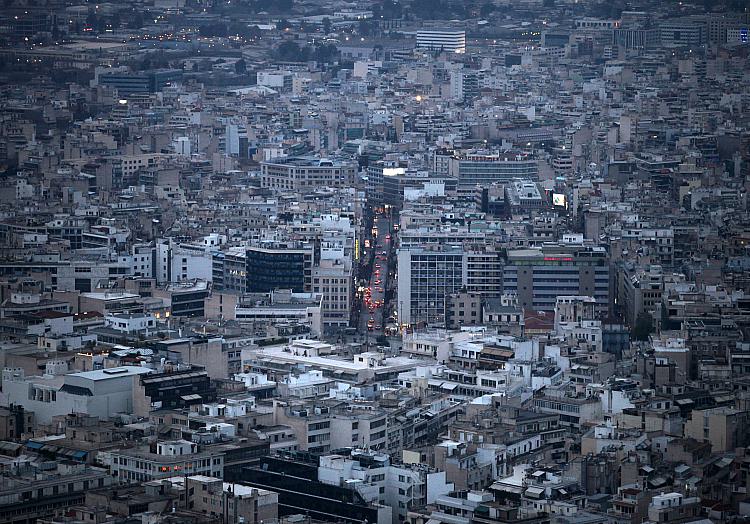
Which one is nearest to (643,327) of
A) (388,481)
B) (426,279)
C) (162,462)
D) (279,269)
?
(426,279)

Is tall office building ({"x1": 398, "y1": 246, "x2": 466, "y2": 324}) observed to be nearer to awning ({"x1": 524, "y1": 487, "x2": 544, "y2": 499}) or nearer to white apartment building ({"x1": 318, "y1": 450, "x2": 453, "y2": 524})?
white apartment building ({"x1": 318, "y1": 450, "x2": 453, "y2": 524})

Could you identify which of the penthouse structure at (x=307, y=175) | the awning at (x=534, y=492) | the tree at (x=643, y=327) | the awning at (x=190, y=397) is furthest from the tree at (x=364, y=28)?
the awning at (x=534, y=492)

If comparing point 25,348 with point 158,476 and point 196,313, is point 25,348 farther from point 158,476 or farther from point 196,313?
point 158,476

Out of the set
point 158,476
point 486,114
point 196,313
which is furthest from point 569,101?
point 158,476

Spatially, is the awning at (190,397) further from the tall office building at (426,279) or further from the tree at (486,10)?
the tree at (486,10)

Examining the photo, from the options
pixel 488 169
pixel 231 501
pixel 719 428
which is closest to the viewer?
pixel 231 501

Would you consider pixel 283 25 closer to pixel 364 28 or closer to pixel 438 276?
pixel 364 28
